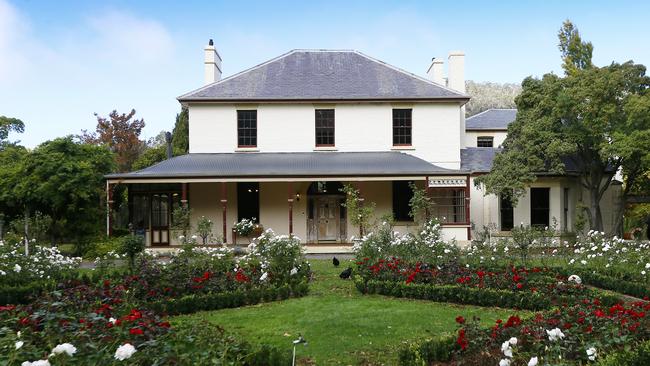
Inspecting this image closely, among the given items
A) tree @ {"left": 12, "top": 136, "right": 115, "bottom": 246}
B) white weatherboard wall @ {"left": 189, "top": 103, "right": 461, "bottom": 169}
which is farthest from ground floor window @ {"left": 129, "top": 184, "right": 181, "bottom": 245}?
white weatherboard wall @ {"left": 189, "top": 103, "right": 461, "bottom": 169}

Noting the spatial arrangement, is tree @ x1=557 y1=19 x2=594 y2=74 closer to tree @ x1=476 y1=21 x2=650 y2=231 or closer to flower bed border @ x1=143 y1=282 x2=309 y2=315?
tree @ x1=476 y1=21 x2=650 y2=231

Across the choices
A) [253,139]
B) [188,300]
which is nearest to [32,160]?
[253,139]

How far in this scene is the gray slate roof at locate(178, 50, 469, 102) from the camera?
73.1ft

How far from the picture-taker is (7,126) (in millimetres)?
42406

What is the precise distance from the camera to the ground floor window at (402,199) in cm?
2153

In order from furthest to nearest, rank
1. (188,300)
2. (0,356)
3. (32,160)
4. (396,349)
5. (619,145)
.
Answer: (32,160)
(619,145)
(188,300)
(396,349)
(0,356)

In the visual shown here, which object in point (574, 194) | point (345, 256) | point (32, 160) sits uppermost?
point (32, 160)

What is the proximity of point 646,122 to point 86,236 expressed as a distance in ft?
68.7

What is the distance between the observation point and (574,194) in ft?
72.8

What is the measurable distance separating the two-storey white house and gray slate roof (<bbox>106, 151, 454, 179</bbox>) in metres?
0.08

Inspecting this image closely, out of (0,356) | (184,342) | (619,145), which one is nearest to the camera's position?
(0,356)

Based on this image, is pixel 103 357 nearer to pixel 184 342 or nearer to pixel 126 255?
pixel 184 342

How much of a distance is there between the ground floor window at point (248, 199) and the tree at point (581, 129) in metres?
8.74

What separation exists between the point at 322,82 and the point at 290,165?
15.2 feet
